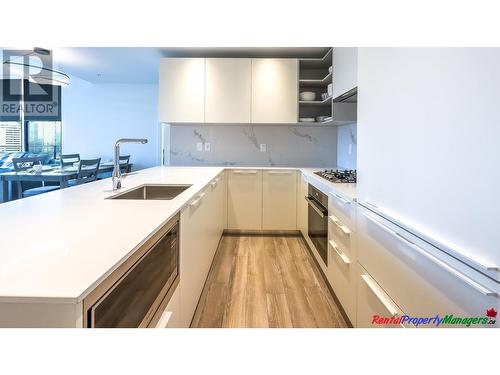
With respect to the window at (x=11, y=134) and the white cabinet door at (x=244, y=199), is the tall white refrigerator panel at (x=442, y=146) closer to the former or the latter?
the white cabinet door at (x=244, y=199)

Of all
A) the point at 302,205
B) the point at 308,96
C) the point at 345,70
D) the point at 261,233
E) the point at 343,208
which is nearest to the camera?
the point at 343,208

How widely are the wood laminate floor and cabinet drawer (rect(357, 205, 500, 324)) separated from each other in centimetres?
70

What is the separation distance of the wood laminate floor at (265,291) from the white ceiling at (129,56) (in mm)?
2353

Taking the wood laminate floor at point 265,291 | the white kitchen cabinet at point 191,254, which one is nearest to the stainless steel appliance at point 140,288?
the white kitchen cabinet at point 191,254

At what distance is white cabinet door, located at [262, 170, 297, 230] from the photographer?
401cm

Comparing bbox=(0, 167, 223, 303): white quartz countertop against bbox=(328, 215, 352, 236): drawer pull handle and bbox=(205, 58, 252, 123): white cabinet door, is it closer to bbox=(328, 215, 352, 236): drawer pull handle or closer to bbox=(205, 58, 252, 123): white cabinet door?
bbox=(328, 215, 352, 236): drawer pull handle

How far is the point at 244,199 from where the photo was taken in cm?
404

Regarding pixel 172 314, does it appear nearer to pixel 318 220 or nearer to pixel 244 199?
pixel 318 220

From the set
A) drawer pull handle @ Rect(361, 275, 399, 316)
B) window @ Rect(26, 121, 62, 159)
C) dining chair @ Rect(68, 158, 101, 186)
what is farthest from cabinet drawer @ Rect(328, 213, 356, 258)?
window @ Rect(26, 121, 62, 159)

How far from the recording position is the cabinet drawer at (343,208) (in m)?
1.91

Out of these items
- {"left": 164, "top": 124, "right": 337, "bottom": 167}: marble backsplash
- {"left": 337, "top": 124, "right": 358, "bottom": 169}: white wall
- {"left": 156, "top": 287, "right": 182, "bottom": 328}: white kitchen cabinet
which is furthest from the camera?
{"left": 164, "top": 124, "right": 337, "bottom": 167}: marble backsplash

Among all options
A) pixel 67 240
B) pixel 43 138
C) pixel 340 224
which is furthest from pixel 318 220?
pixel 43 138

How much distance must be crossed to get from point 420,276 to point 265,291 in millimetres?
1561
